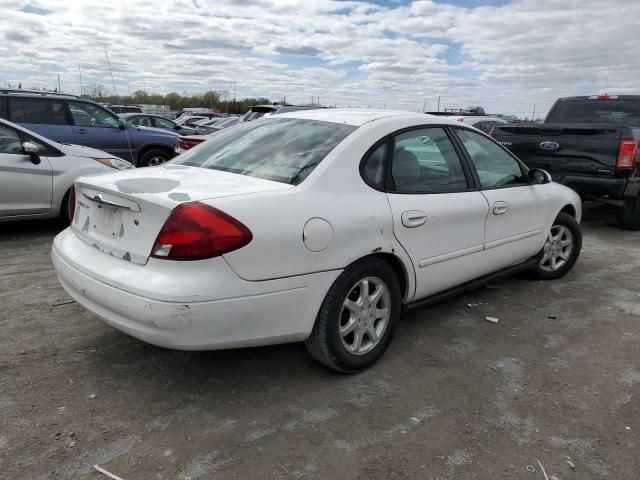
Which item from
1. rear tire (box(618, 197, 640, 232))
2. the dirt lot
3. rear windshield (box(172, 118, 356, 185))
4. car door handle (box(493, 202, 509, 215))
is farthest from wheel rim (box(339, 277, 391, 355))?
rear tire (box(618, 197, 640, 232))

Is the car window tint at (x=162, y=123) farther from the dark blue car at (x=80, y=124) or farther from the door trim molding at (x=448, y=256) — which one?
Answer: the door trim molding at (x=448, y=256)

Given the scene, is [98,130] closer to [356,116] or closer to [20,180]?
[20,180]

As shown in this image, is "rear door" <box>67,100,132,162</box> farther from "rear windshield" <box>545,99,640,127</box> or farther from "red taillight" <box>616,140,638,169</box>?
"red taillight" <box>616,140,638,169</box>

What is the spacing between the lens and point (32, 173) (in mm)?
6137

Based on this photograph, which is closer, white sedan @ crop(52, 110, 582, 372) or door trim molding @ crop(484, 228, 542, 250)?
white sedan @ crop(52, 110, 582, 372)

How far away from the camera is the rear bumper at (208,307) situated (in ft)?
8.27

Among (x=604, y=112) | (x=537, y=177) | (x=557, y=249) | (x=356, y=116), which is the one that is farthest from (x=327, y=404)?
(x=604, y=112)

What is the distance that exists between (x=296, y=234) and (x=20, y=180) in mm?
4723

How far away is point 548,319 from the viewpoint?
14.0ft

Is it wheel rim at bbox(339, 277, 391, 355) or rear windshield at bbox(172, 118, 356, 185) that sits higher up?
rear windshield at bbox(172, 118, 356, 185)

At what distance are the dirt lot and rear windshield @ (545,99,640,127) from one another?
5.81m

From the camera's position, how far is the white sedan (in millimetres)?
2559

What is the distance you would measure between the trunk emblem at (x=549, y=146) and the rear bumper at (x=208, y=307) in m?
5.48

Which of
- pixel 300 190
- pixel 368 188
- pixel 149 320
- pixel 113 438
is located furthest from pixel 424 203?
pixel 113 438
